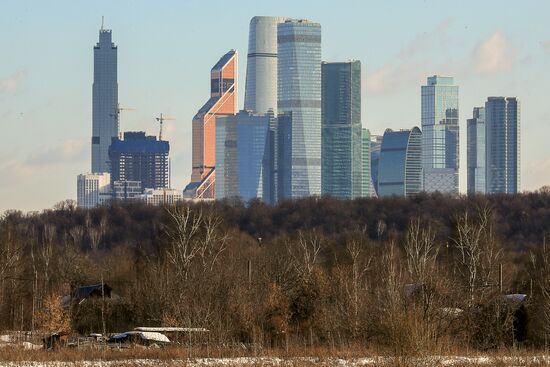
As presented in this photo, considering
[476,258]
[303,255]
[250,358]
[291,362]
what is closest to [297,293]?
[476,258]

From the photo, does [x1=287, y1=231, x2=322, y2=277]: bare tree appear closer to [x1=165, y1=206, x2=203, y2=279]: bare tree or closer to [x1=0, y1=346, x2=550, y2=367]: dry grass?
[x1=165, y1=206, x2=203, y2=279]: bare tree

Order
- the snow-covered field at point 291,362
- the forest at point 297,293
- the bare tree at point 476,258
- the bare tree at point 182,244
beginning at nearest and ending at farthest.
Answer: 1. the snow-covered field at point 291,362
2. the forest at point 297,293
3. the bare tree at point 476,258
4. the bare tree at point 182,244

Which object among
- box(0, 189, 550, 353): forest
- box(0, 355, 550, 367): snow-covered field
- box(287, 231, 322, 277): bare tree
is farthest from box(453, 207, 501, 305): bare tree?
box(0, 355, 550, 367): snow-covered field

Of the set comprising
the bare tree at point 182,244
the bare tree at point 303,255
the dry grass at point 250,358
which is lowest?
the dry grass at point 250,358

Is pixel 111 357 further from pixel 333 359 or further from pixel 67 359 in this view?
pixel 333 359

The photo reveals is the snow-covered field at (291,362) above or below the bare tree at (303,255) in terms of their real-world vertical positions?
below

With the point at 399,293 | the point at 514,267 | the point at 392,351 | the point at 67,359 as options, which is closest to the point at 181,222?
the point at 514,267

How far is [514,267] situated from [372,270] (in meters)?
11.4

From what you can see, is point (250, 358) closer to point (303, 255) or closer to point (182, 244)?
point (182, 244)

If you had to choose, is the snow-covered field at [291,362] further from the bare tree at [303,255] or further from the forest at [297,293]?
the bare tree at [303,255]

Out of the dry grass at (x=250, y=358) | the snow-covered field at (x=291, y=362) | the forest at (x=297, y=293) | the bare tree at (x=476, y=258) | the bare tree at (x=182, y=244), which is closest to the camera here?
the snow-covered field at (x=291, y=362)

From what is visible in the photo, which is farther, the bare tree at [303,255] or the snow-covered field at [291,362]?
the bare tree at [303,255]

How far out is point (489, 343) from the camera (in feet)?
186

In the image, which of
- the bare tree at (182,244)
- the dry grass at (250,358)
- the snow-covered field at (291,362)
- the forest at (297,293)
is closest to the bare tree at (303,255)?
the forest at (297,293)
